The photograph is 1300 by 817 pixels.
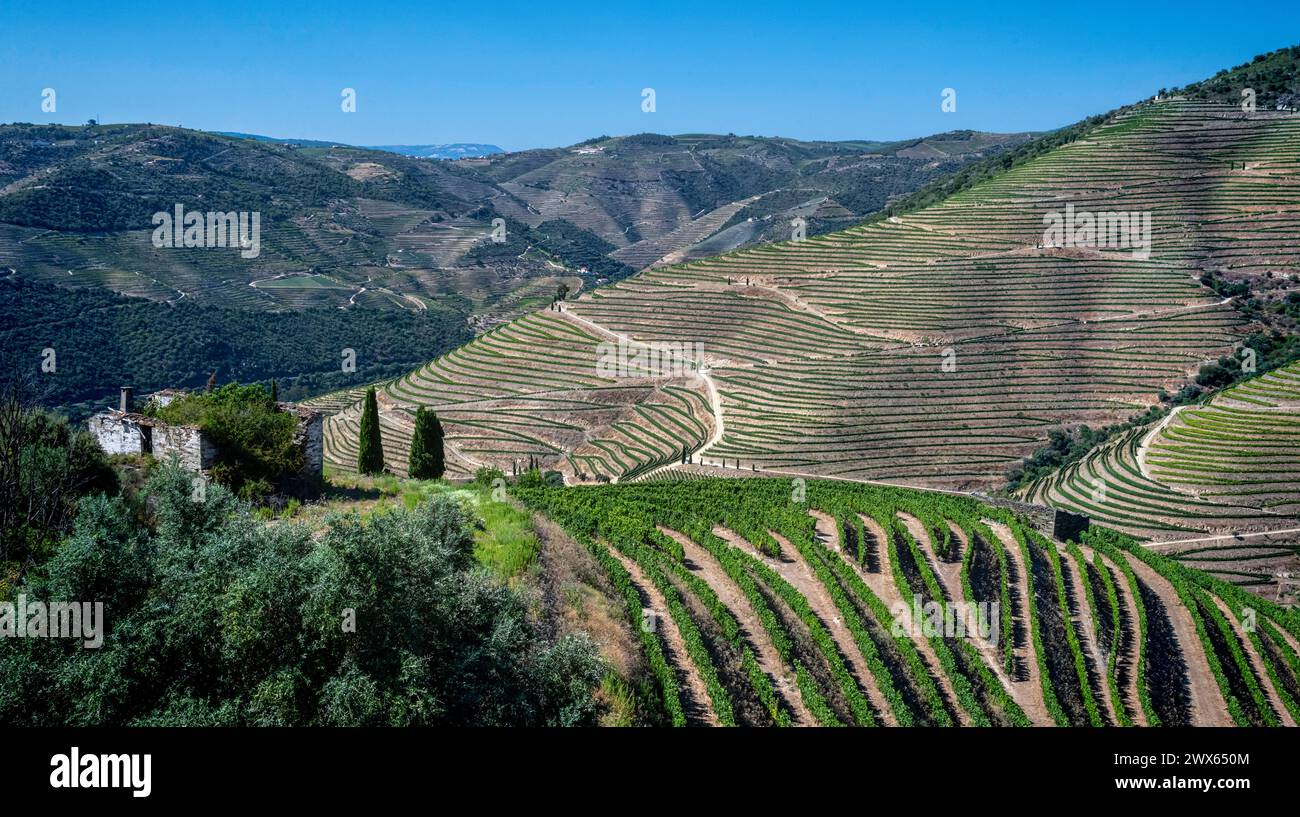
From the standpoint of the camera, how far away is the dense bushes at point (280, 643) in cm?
805

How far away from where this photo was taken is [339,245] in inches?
5541

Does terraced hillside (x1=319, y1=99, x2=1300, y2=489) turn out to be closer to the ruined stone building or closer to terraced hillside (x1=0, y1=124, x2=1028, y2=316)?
the ruined stone building

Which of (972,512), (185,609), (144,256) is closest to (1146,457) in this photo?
(972,512)

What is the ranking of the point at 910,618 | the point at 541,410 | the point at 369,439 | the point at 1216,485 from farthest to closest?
the point at 541,410, the point at 1216,485, the point at 369,439, the point at 910,618

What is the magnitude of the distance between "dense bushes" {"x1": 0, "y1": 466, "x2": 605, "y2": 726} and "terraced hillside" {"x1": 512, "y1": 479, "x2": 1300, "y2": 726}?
3.73 meters

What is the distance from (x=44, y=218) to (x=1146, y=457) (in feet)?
401

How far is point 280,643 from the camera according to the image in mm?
8609

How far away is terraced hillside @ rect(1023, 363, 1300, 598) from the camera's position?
31516 millimetres

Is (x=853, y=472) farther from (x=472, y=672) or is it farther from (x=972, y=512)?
(x=472, y=672)

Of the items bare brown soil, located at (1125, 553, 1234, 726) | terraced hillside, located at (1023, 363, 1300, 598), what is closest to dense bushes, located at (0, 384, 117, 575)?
bare brown soil, located at (1125, 553, 1234, 726)

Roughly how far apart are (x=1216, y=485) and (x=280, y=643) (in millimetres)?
36493

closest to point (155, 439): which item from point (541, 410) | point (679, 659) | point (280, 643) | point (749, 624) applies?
point (280, 643)

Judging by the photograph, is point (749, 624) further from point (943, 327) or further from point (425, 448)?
point (943, 327)

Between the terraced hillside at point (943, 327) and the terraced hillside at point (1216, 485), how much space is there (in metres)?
5.48
